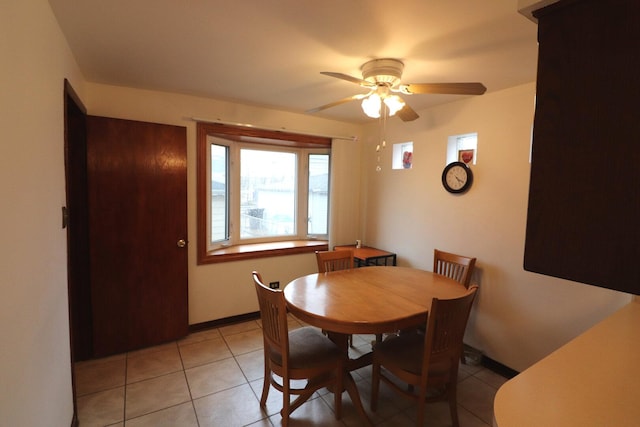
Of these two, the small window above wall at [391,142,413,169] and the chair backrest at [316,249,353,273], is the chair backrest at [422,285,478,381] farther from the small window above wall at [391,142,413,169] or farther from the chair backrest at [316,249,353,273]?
the small window above wall at [391,142,413,169]

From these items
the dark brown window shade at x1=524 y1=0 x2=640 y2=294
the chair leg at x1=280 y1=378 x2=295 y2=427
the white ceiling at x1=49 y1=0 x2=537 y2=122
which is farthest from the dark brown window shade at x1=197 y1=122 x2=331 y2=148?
the dark brown window shade at x1=524 y1=0 x2=640 y2=294

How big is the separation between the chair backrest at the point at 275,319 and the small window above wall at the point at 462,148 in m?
2.08

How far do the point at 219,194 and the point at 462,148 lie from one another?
253 centimetres

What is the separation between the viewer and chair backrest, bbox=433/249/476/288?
2.54 metres

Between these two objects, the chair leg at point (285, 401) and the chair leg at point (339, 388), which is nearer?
the chair leg at point (285, 401)

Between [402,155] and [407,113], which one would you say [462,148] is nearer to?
[402,155]

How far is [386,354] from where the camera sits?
1.92 m

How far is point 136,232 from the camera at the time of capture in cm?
264

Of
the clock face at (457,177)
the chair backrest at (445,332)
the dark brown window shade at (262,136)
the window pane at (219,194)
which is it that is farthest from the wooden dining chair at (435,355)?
the dark brown window shade at (262,136)

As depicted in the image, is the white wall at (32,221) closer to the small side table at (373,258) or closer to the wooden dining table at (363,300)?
the wooden dining table at (363,300)

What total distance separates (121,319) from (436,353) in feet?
8.30

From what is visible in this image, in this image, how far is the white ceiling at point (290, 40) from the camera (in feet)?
4.69

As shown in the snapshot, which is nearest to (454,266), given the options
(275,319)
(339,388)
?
(339,388)

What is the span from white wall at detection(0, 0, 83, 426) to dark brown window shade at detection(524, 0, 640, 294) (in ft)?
4.83
